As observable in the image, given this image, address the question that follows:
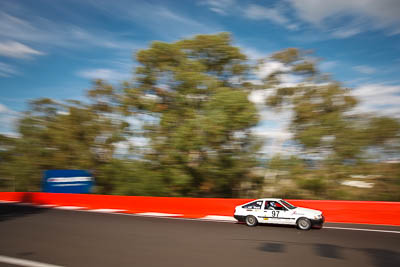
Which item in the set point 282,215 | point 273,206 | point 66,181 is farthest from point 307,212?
point 66,181

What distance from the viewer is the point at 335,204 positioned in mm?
12281

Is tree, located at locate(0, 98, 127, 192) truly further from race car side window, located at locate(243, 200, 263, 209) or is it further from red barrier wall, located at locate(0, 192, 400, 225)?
race car side window, located at locate(243, 200, 263, 209)

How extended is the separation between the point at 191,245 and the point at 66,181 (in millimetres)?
18079

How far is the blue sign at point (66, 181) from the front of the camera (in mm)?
22656

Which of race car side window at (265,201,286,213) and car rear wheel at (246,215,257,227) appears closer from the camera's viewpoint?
race car side window at (265,201,286,213)

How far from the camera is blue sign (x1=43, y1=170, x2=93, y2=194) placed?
22.7 metres

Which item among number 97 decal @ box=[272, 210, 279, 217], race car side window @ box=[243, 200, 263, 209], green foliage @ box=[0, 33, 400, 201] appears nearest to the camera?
number 97 decal @ box=[272, 210, 279, 217]

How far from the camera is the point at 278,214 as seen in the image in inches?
440

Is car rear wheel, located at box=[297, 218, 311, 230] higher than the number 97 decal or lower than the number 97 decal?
lower

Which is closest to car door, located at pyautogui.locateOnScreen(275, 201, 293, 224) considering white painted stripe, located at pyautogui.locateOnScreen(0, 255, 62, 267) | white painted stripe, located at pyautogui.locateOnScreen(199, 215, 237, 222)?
white painted stripe, located at pyautogui.locateOnScreen(199, 215, 237, 222)

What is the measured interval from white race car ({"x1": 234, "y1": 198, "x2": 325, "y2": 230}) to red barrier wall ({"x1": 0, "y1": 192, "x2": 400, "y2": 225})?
1.79 m

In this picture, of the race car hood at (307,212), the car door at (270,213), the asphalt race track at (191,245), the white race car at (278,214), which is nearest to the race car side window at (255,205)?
the white race car at (278,214)

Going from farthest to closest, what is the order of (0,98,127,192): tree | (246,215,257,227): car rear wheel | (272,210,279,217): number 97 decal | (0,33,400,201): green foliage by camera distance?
(0,98,127,192): tree, (0,33,400,201): green foliage, (246,215,257,227): car rear wheel, (272,210,279,217): number 97 decal

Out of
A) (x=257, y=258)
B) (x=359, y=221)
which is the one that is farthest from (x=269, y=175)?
(x=257, y=258)
